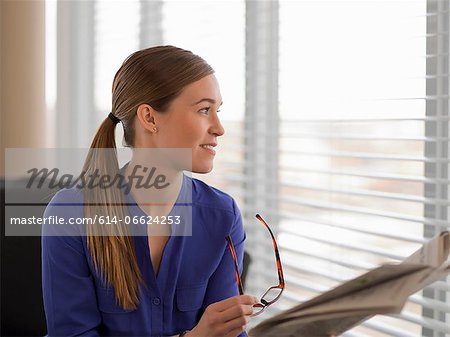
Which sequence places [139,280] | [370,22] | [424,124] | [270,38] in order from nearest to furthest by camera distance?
[139,280] → [424,124] → [370,22] → [270,38]

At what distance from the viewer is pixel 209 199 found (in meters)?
1.56

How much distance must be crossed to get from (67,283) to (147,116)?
0.41 meters

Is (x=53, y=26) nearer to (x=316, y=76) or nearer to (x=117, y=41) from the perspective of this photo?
(x=117, y=41)

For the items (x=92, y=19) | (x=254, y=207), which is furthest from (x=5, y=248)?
(x=92, y=19)

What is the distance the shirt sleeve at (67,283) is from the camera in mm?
1422

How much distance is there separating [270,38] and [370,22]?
1.62 ft

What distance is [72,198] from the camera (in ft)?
4.88

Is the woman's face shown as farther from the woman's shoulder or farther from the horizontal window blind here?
the horizontal window blind

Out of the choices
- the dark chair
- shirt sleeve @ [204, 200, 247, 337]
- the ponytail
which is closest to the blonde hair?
the ponytail

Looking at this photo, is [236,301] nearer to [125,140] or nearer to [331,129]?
[125,140]

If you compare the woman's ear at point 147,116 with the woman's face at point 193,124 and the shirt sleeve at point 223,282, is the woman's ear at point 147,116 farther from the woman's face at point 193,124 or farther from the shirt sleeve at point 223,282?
the shirt sleeve at point 223,282

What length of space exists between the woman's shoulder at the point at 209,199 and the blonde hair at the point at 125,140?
18 cm

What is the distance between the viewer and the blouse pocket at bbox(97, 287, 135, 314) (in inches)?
57.0

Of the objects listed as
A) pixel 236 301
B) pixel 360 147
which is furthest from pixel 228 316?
pixel 360 147
